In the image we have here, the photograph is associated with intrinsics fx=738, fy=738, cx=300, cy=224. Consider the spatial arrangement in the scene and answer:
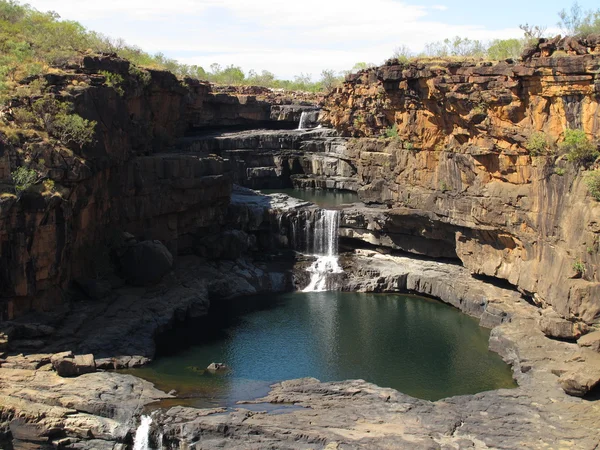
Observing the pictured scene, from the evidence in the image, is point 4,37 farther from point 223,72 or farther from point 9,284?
point 223,72

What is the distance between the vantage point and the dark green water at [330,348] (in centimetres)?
3123

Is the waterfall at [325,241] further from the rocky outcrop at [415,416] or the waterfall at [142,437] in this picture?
the waterfall at [142,437]

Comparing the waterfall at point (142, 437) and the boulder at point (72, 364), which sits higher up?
the boulder at point (72, 364)

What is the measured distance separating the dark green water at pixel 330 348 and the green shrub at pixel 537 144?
9.49 m

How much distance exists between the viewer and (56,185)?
33625 mm

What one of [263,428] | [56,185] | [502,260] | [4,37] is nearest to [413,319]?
[502,260]

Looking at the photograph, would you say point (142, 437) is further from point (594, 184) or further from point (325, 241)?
point (325, 241)

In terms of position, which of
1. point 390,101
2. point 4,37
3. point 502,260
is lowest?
point 502,260

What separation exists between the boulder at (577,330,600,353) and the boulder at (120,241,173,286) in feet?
71.5

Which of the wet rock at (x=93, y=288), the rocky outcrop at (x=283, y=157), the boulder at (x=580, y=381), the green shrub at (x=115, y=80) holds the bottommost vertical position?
the boulder at (x=580, y=381)

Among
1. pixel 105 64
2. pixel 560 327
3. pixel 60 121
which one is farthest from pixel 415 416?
pixel 105 64

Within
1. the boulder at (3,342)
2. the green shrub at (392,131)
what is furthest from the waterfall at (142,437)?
the green shrub at (392,131)

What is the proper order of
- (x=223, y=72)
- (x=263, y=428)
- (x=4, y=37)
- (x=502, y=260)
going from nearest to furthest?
(x=263, y=428)
(x=502, y=260)
(x=4, y=37)
(x=223, y=72)

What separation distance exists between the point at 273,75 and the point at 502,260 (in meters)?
72.2
